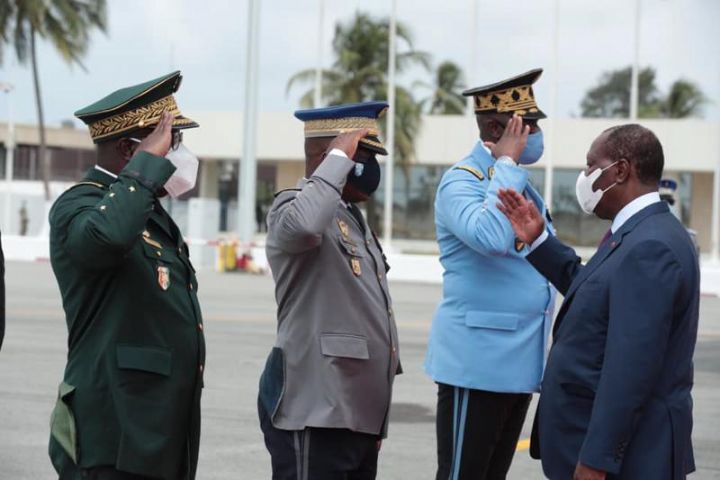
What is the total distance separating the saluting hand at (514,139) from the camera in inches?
176

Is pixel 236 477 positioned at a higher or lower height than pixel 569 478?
lower

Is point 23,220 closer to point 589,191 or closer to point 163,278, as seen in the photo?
point 163,278

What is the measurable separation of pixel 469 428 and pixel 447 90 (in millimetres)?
41873

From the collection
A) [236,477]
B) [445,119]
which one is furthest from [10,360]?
[445,119]

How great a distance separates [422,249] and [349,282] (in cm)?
3948

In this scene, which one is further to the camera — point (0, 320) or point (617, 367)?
point (0, 320)

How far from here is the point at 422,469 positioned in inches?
275

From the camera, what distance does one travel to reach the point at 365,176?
412cm

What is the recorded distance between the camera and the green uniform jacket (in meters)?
3.59

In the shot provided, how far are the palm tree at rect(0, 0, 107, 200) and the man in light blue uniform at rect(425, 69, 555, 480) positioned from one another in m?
39.2

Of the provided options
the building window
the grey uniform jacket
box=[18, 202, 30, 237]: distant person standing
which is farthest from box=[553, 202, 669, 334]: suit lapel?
box=[18, 202, 30, 237]: distant person standing

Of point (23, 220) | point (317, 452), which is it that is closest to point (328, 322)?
point (317, 452)

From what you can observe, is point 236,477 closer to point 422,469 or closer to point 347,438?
point 422,469

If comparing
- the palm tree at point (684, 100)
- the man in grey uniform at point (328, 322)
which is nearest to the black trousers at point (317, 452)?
the man in grey uniform at point (328, 322)
